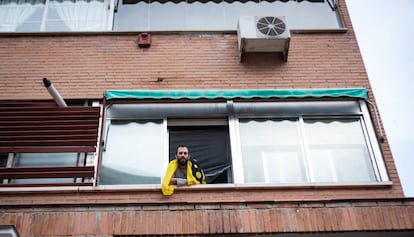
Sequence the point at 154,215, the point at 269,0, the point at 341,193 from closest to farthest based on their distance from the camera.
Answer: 1. the point at 154,215
2. the point at 341,193
3. the point at 269,0

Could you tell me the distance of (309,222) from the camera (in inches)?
213

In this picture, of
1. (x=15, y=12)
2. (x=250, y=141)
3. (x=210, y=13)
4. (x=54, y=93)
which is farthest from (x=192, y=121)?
(x=15, y=12)

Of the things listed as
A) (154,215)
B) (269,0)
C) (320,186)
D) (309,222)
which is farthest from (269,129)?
(269,0)

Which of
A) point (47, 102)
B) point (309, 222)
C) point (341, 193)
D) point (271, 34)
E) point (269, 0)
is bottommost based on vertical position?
point (309, 222)

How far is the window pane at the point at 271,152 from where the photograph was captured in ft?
21.3

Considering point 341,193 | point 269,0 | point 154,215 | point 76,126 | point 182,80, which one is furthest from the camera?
point 269,0

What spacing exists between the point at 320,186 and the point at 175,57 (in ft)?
10.4

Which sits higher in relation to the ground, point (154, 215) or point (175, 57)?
point (175, 57)

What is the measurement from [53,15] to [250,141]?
428 cm

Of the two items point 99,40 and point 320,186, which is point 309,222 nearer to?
point 320,186

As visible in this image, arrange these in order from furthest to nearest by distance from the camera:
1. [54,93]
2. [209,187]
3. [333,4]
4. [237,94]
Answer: [333,4] → [237,94] → [54,93] → [209,187]

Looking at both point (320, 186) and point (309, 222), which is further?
point (320, 186)

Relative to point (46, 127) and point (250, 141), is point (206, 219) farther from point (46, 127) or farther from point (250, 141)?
point (46, 127)

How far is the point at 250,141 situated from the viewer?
6848 mm
